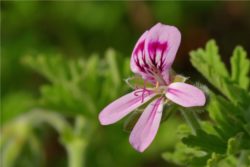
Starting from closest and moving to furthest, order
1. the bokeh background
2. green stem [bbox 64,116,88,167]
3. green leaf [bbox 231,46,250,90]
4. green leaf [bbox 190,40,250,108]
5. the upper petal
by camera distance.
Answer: the upper petal
green leaf [bbox 190,40,250,108]
green leaf [bbox 231,46,250,90]
green stem [bbox 64,116,88,167]
the bokeh background

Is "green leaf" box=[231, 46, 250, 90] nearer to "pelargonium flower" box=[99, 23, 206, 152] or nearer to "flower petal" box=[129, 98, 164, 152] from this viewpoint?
"pelargonium flower" box=[99, 23, 206, 152]

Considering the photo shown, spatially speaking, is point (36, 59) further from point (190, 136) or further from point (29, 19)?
point (29, 19)

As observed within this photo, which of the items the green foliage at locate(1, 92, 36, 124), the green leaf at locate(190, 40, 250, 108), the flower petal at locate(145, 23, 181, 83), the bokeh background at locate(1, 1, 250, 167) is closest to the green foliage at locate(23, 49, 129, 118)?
the green leaf at locate(190, 40, 250, 108)

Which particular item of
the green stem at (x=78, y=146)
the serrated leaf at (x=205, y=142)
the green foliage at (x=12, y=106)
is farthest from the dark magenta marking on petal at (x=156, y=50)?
the green foliage at (x=12, y=106)

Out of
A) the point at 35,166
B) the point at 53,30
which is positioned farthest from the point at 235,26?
the point at 35,166

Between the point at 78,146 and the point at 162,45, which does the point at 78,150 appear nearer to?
the point at 78,146

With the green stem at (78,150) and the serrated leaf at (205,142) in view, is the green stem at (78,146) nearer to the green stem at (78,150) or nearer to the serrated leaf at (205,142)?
the green stem at (78,150)
